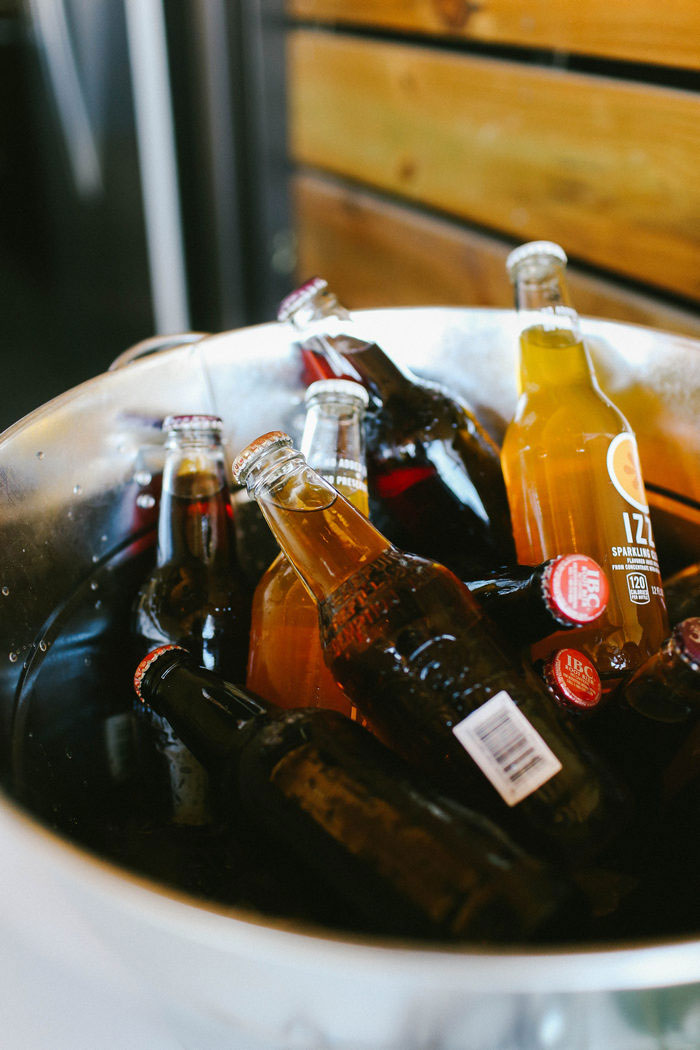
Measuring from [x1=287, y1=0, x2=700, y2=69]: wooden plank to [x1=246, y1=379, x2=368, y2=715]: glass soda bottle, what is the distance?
651 mm

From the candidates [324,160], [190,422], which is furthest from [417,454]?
[324,160]

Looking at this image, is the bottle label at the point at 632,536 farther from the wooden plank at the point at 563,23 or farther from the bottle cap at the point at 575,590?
→ the wooden plank at the point at 563,23

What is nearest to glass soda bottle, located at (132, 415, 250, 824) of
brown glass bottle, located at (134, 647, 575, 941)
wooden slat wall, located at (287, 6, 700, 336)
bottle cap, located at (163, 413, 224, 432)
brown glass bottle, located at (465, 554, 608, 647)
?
bottle cap, located at (163, 413, 224, 432)

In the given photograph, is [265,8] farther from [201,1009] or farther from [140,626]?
[201,1009]

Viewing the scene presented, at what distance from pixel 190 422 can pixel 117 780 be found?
27 cm

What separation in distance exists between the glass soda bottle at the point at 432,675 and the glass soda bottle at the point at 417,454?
13 cm

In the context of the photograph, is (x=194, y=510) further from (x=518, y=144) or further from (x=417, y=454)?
(x=518, y=144)

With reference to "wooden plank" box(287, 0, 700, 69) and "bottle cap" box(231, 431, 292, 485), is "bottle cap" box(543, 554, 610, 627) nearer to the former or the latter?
"bottle cap" box(231, 431, 292, 485)

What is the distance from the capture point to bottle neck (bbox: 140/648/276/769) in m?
0.51

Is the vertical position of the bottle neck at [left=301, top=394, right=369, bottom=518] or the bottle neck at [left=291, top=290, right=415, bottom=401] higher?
the bottle neck at [left=291, top=290, right=415, bottom=401]

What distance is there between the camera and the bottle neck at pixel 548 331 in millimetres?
A: 723

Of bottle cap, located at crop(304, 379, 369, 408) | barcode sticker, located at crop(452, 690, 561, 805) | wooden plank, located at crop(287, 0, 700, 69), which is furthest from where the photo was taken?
wooden plank, located at crop(287, 0, 700, 69)

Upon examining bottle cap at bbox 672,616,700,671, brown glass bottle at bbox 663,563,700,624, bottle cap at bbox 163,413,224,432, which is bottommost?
brown glass bottle at bbox 663,563,700,624

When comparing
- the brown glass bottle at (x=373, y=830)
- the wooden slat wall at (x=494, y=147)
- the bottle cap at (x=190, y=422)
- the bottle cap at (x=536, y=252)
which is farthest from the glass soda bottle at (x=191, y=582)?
the wooden slat wall at (x=494, y=147)
